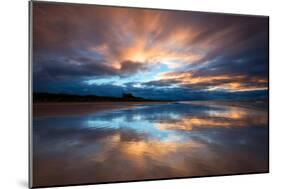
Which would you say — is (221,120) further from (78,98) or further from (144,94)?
(78,98)

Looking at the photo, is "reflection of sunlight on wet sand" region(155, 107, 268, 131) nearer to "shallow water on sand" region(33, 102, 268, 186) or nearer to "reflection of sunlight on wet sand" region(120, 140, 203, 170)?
"shallow water on sand" region(33, 102, 268, 186)

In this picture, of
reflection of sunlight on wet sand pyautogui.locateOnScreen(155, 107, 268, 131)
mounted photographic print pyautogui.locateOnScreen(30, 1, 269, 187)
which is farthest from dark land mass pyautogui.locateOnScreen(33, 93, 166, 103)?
reflection of sunlight on wet sand pyautogui.locateOnScreen(155, 107, 268, 131)

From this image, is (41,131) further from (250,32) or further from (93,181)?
(250,32)

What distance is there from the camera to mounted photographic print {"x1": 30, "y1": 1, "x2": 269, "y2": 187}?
3.84m

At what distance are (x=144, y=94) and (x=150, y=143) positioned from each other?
511 mm

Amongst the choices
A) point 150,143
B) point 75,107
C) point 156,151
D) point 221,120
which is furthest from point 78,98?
point 221,120

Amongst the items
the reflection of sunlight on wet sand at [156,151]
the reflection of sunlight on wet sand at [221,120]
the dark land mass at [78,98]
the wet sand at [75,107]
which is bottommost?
the reflection of sunlight on wet sand at [156,151]

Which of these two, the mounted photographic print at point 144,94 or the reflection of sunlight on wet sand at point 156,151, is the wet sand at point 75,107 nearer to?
the mounted photographic print at point 144,94

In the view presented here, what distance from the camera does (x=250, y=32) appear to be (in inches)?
176

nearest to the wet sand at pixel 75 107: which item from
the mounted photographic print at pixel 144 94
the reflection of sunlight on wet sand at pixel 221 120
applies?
the mounted photographic print at pixel 144 94

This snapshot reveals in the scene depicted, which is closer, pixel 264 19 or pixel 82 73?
pixel 82 73

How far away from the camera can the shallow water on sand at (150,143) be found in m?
3.86
